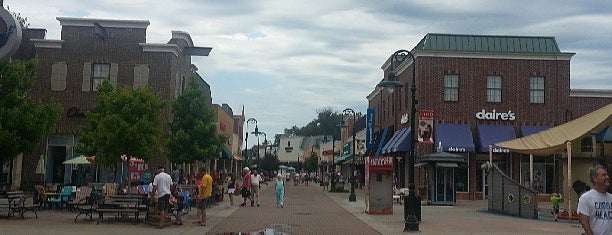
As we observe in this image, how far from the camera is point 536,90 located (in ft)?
139

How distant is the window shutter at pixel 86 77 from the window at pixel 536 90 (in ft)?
85.4

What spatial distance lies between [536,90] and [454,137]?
6248 mm

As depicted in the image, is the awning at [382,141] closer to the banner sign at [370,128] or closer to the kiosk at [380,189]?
the banner sign at [370,128]

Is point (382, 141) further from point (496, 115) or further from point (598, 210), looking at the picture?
point (598, 210)

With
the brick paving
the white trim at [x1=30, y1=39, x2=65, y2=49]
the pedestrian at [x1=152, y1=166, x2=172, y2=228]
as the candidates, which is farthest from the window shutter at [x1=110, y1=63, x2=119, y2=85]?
the pedestrian at [x1=152, y1=166, x2=172, y2=228]

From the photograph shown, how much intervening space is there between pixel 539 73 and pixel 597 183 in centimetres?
3604

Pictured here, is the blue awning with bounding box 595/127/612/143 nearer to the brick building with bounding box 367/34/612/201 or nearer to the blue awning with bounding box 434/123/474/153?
the blue awning with bounding box 434/123/474/153

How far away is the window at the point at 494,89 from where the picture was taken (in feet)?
138

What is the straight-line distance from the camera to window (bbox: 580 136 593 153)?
2573cm

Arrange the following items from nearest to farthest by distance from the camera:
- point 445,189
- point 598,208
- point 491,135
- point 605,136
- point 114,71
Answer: point 598,208 → point 605,136 → point 445,189 → point 114,71 → point 491,135

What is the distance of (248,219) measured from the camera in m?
23.3

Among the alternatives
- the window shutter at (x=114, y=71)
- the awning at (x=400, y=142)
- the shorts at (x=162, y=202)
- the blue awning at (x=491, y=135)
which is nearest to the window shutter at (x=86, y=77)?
the window shutter at (x=114, y=71)

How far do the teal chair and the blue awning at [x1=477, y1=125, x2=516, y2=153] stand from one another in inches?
950

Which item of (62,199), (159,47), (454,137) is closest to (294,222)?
(62,199)
